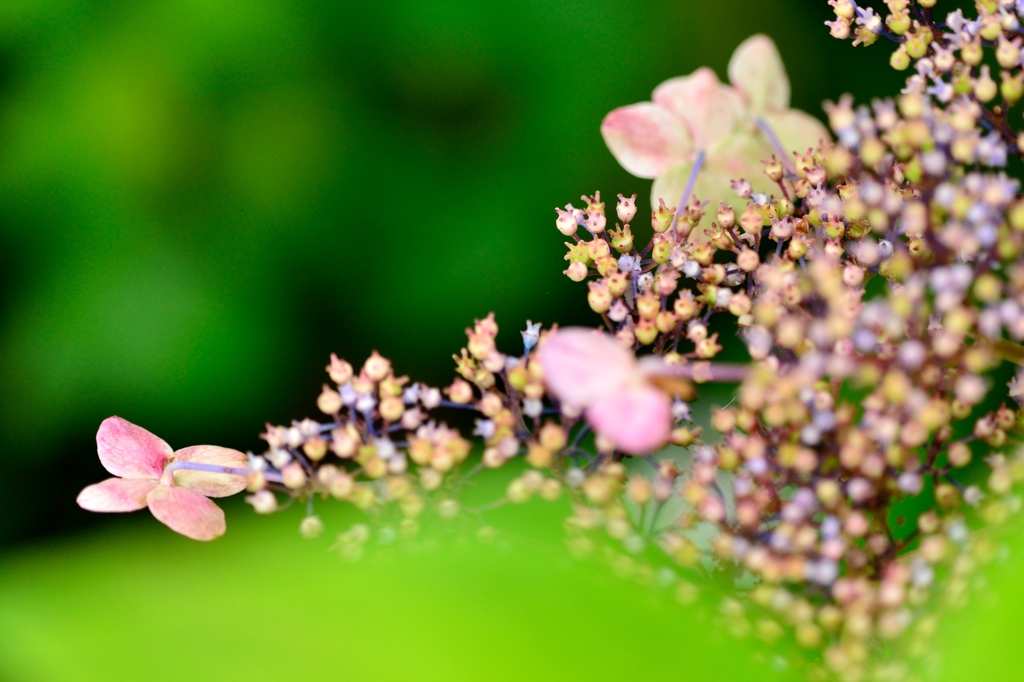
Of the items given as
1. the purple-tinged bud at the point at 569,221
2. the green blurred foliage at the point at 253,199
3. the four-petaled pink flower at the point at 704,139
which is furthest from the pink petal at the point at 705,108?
the green blurred foliage at the point at 253,199

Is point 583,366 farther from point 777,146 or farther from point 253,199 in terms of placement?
point 253,199

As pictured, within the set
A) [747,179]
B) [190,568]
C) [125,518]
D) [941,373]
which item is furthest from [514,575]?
[125,518]

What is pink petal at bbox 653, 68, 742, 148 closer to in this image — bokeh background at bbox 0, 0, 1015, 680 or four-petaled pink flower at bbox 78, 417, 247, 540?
four-petaled pink flower at bbox 78, 417, 247, 540

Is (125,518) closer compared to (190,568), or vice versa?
(190,568)

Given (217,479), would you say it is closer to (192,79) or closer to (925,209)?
(925,209)

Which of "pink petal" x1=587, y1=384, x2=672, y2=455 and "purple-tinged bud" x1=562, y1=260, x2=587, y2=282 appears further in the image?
"purple-tinged bud" x1=562, y1=260, x2=587, y2=282

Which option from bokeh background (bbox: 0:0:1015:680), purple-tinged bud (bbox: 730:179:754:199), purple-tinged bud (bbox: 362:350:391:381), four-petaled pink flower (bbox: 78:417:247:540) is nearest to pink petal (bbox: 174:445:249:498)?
four-petaled pink flower (bbox: 78:417:247:540)

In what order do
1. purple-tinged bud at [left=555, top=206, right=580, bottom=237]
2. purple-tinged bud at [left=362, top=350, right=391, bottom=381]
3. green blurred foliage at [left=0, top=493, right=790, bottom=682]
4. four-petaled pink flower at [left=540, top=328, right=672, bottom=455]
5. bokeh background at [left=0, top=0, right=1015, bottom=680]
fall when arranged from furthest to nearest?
1. bokeh background at [left=0, top=0, right=1015, bottom=680]
2. purple-tinged bud at [left=555, top=206, right=580, bottom=237]
3. purple-tinged bud at [left=362, top=350, right=391, bottom=381]
4. four-petaled pink flower at [left=540, top=328, right=672, bottom=455]
5. green blurred foliage at [left=0, top=493, right=790, bottom=682]

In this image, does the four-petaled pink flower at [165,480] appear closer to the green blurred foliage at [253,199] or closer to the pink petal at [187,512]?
the pink petal at [187,512]
